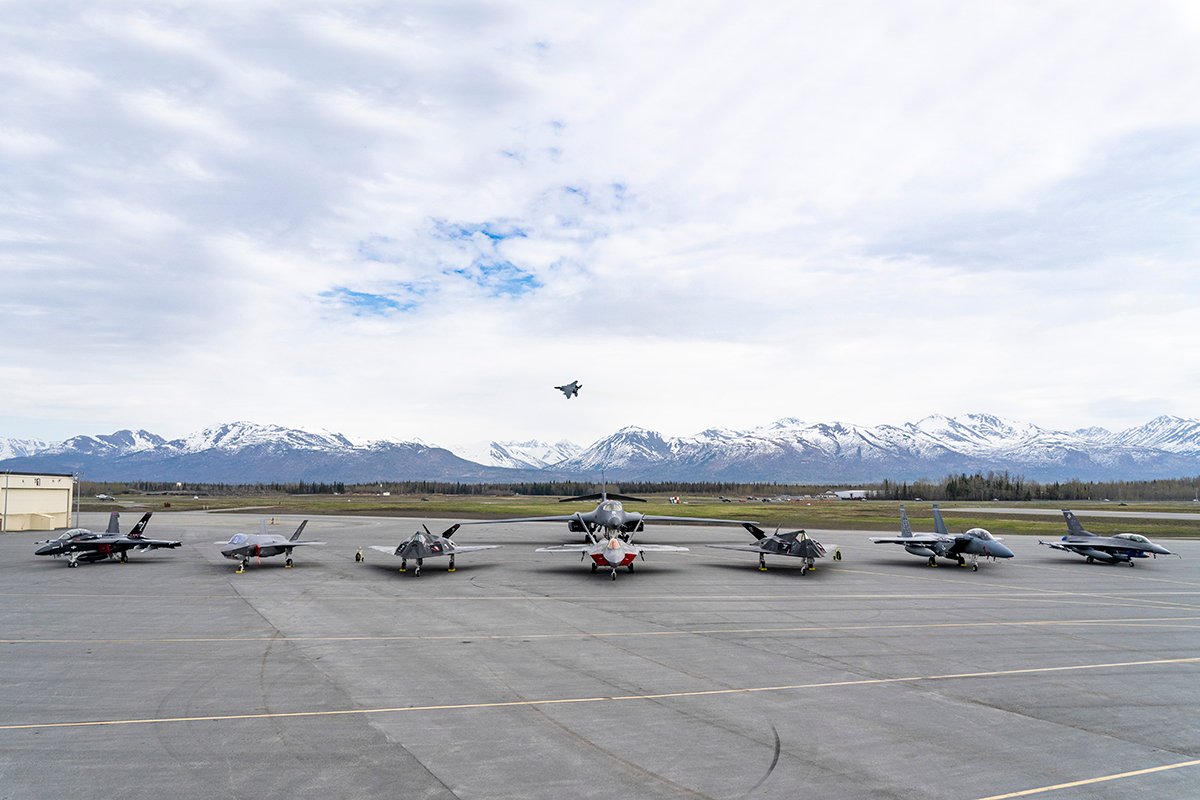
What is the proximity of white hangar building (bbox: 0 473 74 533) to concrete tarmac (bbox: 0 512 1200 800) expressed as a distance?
35.8m

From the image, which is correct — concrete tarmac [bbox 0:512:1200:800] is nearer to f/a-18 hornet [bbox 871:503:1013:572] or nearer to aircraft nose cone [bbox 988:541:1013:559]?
aircraft nose cone [bbox 988:541:1013:559]

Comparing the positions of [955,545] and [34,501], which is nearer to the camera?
[955,545]

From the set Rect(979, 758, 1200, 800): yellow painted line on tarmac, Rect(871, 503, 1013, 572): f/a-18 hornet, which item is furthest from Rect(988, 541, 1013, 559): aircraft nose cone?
Rect(979, 758, 1200, 800): yellow painted line on tarmac

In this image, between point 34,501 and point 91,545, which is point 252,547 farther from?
point 34,501

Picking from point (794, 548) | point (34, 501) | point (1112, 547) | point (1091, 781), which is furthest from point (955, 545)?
point (34, 501)

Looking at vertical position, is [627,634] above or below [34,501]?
below

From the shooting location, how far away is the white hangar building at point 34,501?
5834 centimetres

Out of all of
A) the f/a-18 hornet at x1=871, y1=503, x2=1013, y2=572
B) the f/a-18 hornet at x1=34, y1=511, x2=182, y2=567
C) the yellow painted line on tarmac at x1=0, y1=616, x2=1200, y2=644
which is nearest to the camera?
the yellow painted line on tarmac at x1=0, y1=616, x2=1200, y2=644

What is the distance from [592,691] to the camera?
15.1m

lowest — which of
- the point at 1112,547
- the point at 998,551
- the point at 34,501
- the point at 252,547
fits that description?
the point at 1112,547

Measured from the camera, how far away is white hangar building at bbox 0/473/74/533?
191ft

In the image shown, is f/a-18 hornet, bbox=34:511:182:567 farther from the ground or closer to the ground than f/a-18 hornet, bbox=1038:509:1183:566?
farther from the ground

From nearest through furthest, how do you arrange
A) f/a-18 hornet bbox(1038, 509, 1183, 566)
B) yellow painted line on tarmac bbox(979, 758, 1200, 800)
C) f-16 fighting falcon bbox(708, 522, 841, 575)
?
1. yellow painted line on tarmac bbox(979, 758, 1200, 800)
2. f-16 fighting falcon bbox(708, 522, 841, 575)
3. f/a-18 hornet bbox(1038, 509, 1183, 566)

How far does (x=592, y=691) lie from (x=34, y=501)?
66043mm
